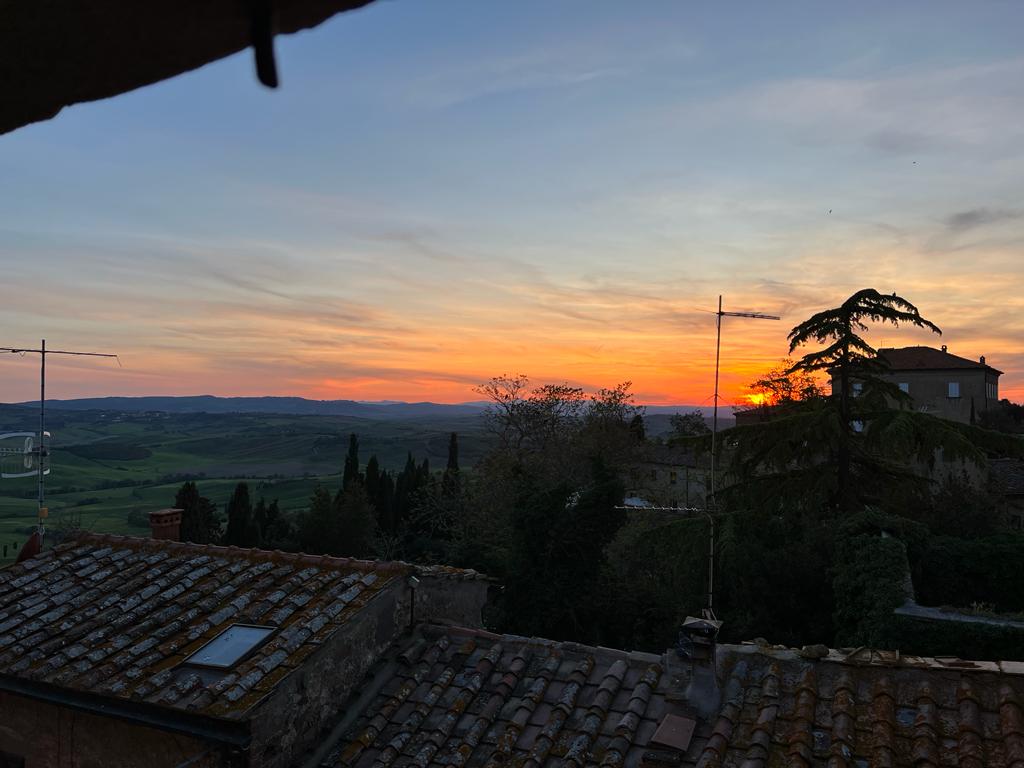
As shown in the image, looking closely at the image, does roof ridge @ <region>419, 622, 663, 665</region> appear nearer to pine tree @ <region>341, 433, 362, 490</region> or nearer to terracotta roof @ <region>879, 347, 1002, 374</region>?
pine tree @ <region>341, 433, 362, 490</region>

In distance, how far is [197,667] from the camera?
7773 mm

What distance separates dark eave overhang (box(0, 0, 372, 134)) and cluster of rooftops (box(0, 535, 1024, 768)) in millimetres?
6780

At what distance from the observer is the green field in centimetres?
7194

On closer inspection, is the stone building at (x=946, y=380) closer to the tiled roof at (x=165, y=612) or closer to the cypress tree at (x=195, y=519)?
the cypress tree at (x=195, y=519)

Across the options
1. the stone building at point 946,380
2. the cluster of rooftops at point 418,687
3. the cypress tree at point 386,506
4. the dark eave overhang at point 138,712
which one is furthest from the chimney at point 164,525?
the stone building at point 946,380

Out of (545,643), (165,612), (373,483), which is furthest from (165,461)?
(545,643)

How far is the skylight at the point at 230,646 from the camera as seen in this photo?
778 cm

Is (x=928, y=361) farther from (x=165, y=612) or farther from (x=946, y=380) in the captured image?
(x=165, y=612)

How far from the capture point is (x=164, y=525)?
1273 centimetres

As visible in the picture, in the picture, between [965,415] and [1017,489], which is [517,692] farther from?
[965,415]

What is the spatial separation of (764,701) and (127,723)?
674 cm

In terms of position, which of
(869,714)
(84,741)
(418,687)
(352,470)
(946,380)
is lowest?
(352,470)

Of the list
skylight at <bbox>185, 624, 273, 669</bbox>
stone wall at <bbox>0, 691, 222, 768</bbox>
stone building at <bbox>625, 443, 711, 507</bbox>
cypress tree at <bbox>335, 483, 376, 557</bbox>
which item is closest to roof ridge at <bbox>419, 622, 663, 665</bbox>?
skylight at <bbox>185, 624, 273, 669</bbox>

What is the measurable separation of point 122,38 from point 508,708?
806 centimetres
